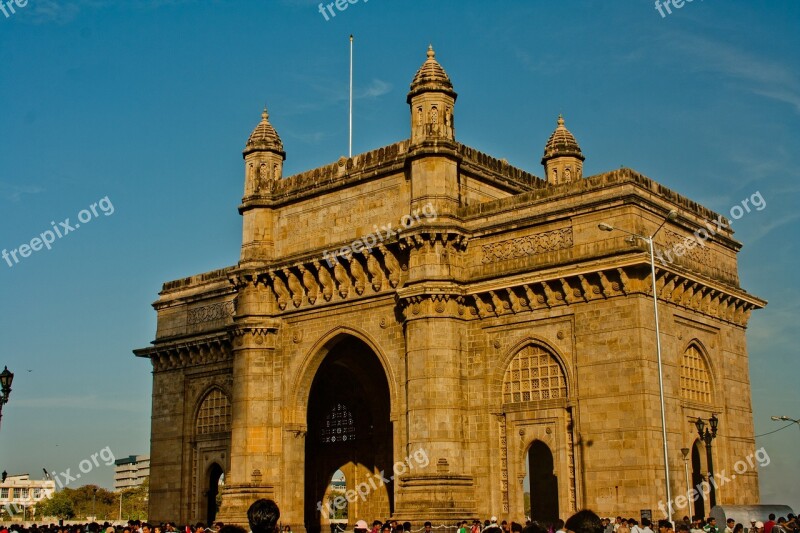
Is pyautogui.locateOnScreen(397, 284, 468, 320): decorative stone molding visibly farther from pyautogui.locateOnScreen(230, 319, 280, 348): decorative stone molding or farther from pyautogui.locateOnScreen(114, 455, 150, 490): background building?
pyautogui.locateOnScreen(114, 455, 150, 490): background building

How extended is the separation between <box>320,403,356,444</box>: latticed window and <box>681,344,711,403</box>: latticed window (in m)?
14.6

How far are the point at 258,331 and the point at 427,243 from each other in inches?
333

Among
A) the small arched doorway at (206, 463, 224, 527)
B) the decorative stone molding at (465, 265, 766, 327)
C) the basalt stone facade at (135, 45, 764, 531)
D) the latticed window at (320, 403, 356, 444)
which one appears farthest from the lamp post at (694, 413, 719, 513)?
the small arched doorway at (206, 463, 224, 527)

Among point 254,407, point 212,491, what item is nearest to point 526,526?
point 254,407

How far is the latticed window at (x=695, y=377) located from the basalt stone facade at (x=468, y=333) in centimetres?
7

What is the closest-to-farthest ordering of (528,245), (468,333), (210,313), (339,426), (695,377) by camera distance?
(528,245)
(695,377)
(468,333)
(339,426)
(210,313)

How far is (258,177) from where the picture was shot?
39.4 m

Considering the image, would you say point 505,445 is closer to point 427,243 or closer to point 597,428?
point 597,428

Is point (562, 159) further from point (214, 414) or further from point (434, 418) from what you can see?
point (214, 414)

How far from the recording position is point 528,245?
3216 cm

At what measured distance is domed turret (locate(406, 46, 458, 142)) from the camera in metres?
34.1

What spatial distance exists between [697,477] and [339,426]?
15544mm

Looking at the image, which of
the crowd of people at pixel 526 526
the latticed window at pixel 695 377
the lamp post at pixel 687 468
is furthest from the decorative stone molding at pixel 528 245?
the crowd of people at pixel 526 526

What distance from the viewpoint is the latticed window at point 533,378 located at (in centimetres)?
3112
